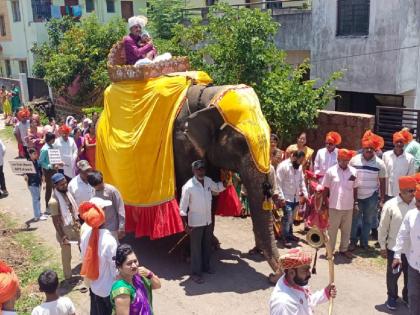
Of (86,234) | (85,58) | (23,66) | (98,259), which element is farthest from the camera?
(23,66)

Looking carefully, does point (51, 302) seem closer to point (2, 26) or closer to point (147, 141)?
point (147, 141)

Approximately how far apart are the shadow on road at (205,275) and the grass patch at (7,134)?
11.0 metres

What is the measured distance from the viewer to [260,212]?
20.2ft

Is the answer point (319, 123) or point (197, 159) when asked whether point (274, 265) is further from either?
point (319, 123)

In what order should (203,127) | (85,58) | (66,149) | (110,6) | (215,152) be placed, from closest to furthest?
(203,127), (215,152), (66,149), (85,58), (110,6)

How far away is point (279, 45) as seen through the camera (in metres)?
16.3

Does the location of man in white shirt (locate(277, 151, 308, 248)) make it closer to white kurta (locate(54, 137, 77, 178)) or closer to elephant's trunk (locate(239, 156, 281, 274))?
elephant's trunk (locate(239, 156, 281, 274))

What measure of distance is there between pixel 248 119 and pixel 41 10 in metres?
22.9

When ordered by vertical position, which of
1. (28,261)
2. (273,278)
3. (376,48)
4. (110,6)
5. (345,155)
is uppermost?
(110,6)

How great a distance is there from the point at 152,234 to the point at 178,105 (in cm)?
178

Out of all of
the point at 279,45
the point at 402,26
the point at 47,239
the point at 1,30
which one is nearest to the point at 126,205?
the point at 47,239

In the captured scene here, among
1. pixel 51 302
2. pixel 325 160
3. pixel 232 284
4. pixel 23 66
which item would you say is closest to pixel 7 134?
pixel 23 66

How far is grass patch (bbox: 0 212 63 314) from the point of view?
6219 mm

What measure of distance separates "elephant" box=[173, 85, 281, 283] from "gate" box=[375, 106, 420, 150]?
407cm
